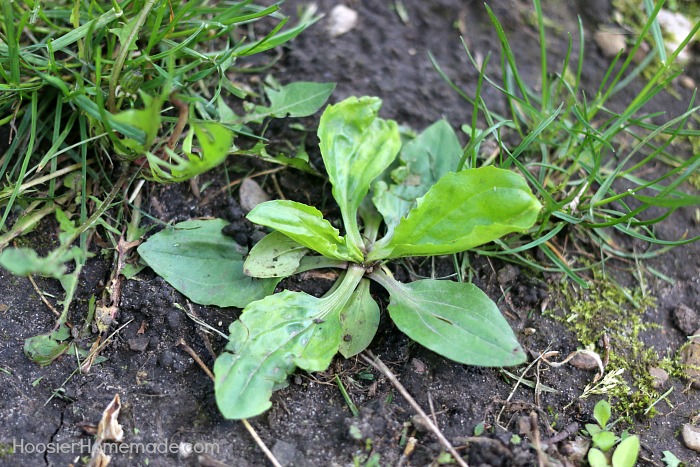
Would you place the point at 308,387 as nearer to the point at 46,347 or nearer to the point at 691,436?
the point at 46,347

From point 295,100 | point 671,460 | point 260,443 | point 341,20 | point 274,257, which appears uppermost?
point 341,20

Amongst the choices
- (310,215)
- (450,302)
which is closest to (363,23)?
(310,215)

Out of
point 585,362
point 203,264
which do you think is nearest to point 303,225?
point 203,264

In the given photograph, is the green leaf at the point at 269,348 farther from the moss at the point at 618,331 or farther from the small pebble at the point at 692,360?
the small pebble at the point at 692,360

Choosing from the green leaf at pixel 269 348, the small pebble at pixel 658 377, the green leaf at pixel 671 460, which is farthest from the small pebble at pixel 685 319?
the green leaf at pixel 269 348

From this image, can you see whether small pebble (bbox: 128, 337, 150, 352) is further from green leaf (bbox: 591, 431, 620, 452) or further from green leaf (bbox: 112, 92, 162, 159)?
green leaf (bbox: 591, 431, 620, 452)

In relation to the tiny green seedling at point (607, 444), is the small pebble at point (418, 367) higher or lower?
higher

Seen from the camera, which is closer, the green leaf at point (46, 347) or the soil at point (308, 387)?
the soil at point (308, 387)
